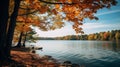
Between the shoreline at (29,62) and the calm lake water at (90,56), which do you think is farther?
the calm lake water at (90,56)

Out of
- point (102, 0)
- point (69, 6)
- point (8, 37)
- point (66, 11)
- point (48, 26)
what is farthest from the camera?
point (48, 26)

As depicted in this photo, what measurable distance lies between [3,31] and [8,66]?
2593 millimetres

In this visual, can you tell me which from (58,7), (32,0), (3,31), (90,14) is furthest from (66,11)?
(3,31)

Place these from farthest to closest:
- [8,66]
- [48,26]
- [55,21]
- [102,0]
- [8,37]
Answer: [48,26]
[55,21]
[8,37]
[8,66]
[102,0]

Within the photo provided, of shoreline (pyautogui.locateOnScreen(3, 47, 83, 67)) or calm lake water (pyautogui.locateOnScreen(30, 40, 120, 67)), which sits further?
calm lake water (pyautogui.locateOnScreen(30, 40, 120, 67))

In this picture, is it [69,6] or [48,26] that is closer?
[69,6]

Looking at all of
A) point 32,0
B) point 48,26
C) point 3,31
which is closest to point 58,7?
point 32,0

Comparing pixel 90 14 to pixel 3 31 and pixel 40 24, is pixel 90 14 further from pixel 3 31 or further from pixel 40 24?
pixel 40 24

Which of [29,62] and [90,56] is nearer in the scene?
[29,62]

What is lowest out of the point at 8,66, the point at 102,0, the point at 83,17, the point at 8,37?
the point at 8,66

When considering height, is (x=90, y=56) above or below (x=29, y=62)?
below

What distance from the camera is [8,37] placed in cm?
1367

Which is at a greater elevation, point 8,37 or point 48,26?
point 48,26

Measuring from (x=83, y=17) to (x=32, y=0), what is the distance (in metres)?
4.46
